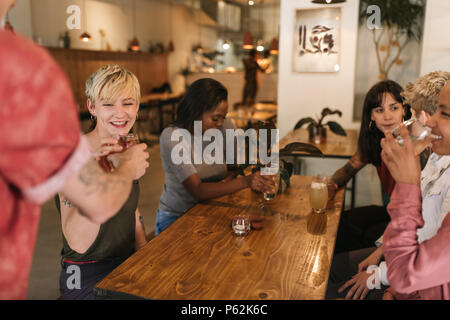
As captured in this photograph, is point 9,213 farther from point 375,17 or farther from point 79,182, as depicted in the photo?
point 375,17

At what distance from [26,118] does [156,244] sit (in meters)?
0.83

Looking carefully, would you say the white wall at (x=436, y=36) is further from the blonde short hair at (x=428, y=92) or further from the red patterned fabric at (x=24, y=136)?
the red patterned fabric at (x=24, y=136)

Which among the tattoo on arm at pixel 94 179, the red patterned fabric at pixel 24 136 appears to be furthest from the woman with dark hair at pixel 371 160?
the red patterned fabric at pixel 24 136

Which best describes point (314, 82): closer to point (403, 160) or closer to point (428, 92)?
point (428, 92)

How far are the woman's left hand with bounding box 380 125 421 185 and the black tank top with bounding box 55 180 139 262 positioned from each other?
103cm

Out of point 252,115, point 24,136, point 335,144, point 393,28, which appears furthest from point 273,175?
point 252,115

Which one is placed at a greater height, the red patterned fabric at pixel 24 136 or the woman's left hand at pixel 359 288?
the red patterned fabric at pixel 24 136

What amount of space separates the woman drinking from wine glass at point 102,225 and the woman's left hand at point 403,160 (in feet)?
2.96

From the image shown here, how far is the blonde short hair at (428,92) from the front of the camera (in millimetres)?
1780

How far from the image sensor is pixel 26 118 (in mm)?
620

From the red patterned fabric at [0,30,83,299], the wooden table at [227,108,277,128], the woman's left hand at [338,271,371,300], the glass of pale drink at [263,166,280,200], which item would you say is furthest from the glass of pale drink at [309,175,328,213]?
the wooden table at [227,108,277,128]

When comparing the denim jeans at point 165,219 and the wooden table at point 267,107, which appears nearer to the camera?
the denim jeans at point 165,219

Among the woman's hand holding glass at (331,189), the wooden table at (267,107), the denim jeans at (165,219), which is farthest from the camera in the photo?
the wooden table at (267,107)

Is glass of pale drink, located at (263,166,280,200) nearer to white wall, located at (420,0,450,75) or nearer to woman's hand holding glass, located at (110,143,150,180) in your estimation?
woman's hand holding glass, located at (110,143,150,180)
